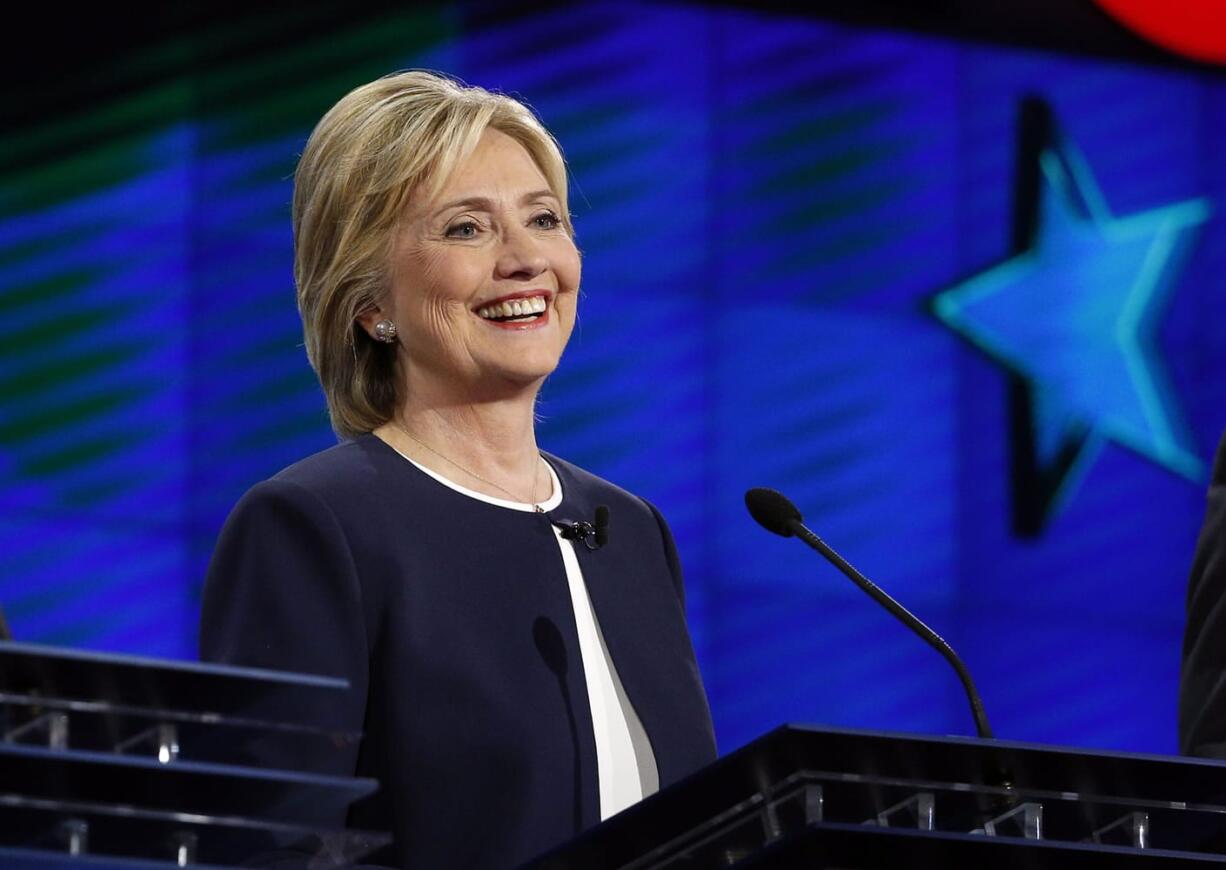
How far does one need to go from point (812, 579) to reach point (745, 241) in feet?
2.67

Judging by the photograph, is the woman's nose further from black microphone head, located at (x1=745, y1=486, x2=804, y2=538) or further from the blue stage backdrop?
the blue stage backdrop

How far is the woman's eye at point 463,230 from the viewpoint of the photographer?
2414 millimetres

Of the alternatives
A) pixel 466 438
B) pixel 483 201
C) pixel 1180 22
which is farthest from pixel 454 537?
pixel 1180 22

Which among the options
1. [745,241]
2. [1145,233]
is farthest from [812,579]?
[1145,233]

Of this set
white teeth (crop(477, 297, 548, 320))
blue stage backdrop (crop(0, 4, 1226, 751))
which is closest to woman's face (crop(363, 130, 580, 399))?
white teeth (crop(477, 297, 548, 320))

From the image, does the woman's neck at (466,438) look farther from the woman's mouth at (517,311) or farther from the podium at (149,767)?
the podium at (149,767)

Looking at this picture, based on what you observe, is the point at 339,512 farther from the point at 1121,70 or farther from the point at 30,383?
the point at 1121,70

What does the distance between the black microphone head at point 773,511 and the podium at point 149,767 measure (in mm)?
984

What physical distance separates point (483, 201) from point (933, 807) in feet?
3.97

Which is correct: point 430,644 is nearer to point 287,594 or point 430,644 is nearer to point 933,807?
point 287,594

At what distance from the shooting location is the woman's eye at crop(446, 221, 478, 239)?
2.41m

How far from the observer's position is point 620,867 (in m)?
1.41

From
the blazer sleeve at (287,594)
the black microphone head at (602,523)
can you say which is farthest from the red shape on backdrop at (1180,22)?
the blazer sleeve at (287,594)

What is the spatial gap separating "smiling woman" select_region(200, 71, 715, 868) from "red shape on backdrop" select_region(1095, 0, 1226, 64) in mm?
3032
